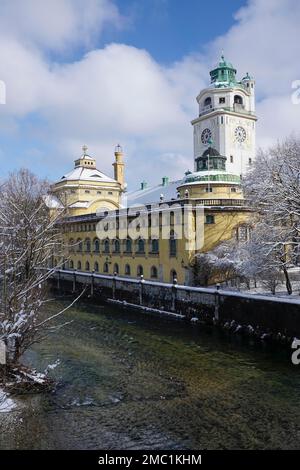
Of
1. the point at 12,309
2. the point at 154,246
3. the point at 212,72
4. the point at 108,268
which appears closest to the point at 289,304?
the point at 12,309

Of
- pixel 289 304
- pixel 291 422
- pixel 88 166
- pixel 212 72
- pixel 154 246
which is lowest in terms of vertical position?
pixel 291 422

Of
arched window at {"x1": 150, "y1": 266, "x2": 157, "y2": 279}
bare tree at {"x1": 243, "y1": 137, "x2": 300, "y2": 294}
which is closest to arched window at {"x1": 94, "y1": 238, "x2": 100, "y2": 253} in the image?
arched window at {"x1": 150, "y1": 266, "x2": 157, "y2": 279}

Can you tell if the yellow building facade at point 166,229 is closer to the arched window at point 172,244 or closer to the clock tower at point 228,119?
the arched window at point 172,244

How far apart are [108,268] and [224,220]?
13.8 metres

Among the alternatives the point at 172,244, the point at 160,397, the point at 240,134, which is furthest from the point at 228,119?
the point at 160,397

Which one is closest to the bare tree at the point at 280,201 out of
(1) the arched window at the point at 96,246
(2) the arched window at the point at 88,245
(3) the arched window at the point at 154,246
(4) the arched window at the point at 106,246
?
(3) the arched window at the point at 154,246

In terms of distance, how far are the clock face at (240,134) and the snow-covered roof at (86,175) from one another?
18274 mm

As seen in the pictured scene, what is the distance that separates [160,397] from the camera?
13.1 m

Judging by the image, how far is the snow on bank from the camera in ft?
37.6

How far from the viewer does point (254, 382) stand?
14445mm

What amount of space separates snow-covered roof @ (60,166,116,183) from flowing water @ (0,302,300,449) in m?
36.0

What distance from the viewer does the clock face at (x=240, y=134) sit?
5903 cm

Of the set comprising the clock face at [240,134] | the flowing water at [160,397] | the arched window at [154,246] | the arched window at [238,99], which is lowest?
the flowing water at [160,397]

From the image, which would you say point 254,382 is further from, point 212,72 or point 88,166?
point 212,72
